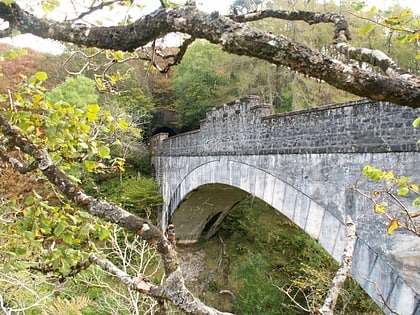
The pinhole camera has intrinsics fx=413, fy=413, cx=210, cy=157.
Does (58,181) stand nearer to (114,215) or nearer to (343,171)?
(114,215)

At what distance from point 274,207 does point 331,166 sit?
168 cm

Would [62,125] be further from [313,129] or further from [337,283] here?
[313,129]

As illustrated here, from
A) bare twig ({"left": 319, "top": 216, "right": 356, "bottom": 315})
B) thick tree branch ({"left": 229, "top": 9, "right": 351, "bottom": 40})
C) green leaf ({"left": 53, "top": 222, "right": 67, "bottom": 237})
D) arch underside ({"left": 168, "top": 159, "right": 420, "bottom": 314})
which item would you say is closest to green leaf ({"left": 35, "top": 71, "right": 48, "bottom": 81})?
green leaf ({"left": 53, "top": 222, "right": 67, "bottom": 237})

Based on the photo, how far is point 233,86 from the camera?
13055mm

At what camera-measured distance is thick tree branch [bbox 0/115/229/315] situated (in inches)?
53.9

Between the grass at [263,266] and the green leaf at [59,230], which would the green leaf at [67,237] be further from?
the grass at [263,266]

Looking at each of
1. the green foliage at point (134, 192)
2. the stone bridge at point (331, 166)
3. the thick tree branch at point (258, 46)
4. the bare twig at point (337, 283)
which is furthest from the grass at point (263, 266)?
the thick tree branch at point (258, 46)

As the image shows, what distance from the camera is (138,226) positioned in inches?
58.8

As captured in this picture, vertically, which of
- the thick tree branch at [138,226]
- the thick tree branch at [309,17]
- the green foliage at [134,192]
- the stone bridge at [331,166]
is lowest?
the green foliage at [134,192]

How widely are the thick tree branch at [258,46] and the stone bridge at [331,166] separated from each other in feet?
5.39

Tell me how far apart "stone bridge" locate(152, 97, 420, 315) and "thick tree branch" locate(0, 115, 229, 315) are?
1.45m

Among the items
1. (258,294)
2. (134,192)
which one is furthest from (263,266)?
(134,192)

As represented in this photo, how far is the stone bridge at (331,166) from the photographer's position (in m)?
3.83

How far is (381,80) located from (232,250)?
11.0m
